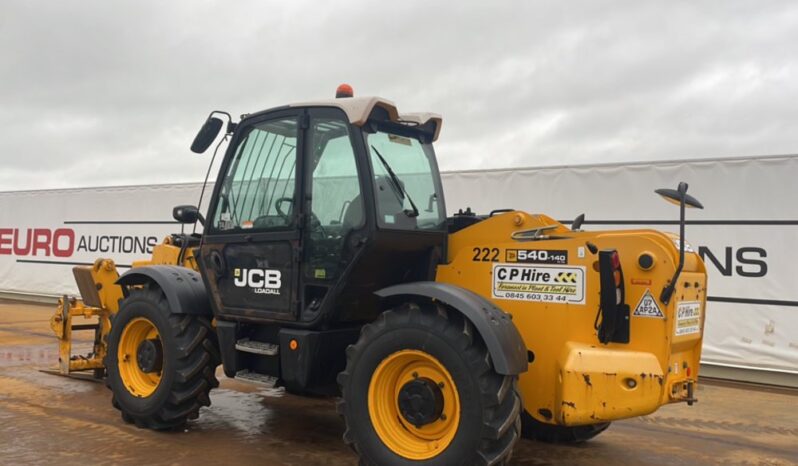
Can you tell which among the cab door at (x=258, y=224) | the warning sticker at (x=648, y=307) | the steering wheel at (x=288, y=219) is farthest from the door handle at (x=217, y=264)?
the warning sticker at (x=648, y=307)

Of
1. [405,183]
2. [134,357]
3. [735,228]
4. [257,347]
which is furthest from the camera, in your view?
[735,228]

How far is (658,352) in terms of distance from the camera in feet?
12.8

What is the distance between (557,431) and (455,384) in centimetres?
183

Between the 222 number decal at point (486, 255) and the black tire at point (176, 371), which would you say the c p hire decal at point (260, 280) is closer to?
the black tire at point (176, 371)

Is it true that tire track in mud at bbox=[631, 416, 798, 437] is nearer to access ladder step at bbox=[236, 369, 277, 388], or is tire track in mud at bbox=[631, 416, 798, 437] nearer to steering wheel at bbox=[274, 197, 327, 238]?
access ladder step at bbox=[236, 369, 277, 388]

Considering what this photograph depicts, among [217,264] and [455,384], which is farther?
[217,264]

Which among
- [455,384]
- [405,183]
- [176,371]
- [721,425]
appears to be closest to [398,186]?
[405,183]

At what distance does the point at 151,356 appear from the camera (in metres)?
5.32

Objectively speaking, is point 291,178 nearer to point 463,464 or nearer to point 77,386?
point 463,464

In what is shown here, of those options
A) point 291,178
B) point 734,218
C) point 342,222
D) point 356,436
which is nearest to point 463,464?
point 356,436

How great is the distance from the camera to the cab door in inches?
184

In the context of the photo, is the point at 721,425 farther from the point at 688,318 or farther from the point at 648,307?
the point at 648,307

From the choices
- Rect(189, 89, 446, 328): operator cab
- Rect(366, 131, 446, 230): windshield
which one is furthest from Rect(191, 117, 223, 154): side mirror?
Rect(366, 131, 446, 230): windshield

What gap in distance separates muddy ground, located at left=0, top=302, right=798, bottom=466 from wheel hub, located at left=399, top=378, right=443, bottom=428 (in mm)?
887
